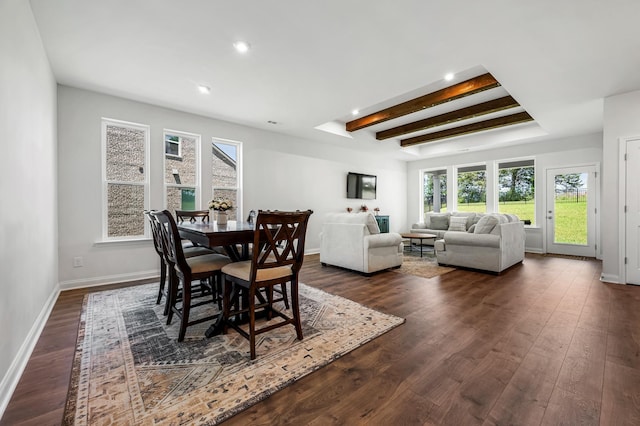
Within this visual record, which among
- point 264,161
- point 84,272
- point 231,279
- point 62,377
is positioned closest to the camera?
point 62,377

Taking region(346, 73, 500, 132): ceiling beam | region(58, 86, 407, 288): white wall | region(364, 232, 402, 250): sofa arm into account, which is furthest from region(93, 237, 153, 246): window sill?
region(346, 73, 500, 132): ceiling beam

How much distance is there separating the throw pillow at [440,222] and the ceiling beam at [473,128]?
2039mm

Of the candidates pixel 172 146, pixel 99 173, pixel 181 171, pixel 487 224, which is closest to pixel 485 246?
pixel 487 224

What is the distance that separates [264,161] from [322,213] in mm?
1900

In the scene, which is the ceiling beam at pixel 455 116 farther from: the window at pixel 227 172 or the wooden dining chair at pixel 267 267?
the wooden dining chair at pixel 267 267

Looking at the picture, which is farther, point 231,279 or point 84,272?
point 84,272

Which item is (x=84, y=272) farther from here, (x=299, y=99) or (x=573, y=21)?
(x=573, y=21)

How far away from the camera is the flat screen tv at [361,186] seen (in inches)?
283

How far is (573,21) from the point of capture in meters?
2.33

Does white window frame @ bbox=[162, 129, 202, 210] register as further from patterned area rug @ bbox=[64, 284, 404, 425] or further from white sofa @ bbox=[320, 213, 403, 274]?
white sofa @ bbox=[320, 213, 403, 274]

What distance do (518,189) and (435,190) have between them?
→ 2.15 m

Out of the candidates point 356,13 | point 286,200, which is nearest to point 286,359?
point 356,13

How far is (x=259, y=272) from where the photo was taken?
2055 mm

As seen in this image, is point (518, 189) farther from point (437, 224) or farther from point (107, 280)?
point (107, 280)
